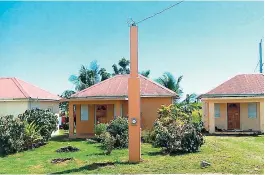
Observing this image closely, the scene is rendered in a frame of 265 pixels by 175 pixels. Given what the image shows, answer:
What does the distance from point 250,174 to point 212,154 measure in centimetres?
330

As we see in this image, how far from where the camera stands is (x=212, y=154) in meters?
13.9

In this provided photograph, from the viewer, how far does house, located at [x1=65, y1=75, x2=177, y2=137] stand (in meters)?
23.1

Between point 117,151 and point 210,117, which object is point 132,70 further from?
point 210,117

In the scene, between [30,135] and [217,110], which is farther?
[217,110]

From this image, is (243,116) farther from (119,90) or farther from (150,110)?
(119,90)

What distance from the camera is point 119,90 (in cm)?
2412

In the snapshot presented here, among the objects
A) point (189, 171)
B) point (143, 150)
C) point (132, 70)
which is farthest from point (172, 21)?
point (189, 171)

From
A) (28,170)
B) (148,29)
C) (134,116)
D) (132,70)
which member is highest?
(148,29)

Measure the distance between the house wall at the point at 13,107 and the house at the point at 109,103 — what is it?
10.0ft

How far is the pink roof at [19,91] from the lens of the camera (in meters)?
24.1

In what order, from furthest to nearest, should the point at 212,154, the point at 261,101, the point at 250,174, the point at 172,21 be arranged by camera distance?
the point at 261,101
the point at 172,21
the point at 212,154
the point at 250,174

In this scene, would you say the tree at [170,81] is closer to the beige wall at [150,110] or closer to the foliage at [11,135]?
the beige wall at [150,110]

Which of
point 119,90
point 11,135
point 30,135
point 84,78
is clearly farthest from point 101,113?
point 84,78

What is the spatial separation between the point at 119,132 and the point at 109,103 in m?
5.85
